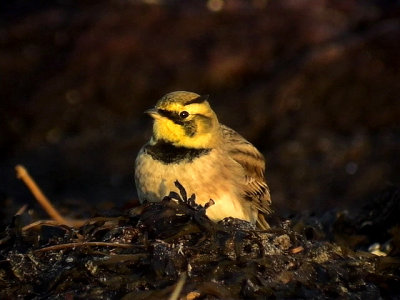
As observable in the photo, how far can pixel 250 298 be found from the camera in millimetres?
4828

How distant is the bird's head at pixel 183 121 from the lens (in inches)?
244

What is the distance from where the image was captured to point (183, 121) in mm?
6293

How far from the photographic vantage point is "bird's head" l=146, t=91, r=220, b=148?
619 cm

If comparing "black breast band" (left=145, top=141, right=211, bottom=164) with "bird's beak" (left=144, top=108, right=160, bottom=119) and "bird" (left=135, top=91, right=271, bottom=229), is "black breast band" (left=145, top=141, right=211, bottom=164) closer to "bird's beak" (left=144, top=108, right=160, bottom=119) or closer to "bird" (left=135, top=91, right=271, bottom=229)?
"bird" (left=135, top=91, right=271, bottom=229)

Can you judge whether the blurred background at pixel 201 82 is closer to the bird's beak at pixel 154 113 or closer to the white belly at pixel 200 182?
the white belly at pixel 200 182

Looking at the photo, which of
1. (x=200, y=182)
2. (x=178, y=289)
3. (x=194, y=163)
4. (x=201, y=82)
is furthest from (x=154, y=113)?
(x=201, y=82)

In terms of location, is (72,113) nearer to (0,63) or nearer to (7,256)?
(0,63)

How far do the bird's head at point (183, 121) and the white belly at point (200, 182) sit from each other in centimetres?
13

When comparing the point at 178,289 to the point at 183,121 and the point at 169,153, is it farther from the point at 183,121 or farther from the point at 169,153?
the point at 183,121

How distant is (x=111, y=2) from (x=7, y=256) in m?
6.98

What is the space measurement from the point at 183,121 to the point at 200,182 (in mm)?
423

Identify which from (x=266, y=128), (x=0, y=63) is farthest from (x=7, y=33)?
(x=266, y=128)

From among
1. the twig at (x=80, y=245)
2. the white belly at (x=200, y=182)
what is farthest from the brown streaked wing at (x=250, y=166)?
the twig at (x=80, y=245)

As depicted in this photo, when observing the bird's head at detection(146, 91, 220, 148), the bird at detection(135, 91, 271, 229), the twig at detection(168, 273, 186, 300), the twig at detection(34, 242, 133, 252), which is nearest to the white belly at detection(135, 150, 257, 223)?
the bird at detection(135, 91, 271, 229)
